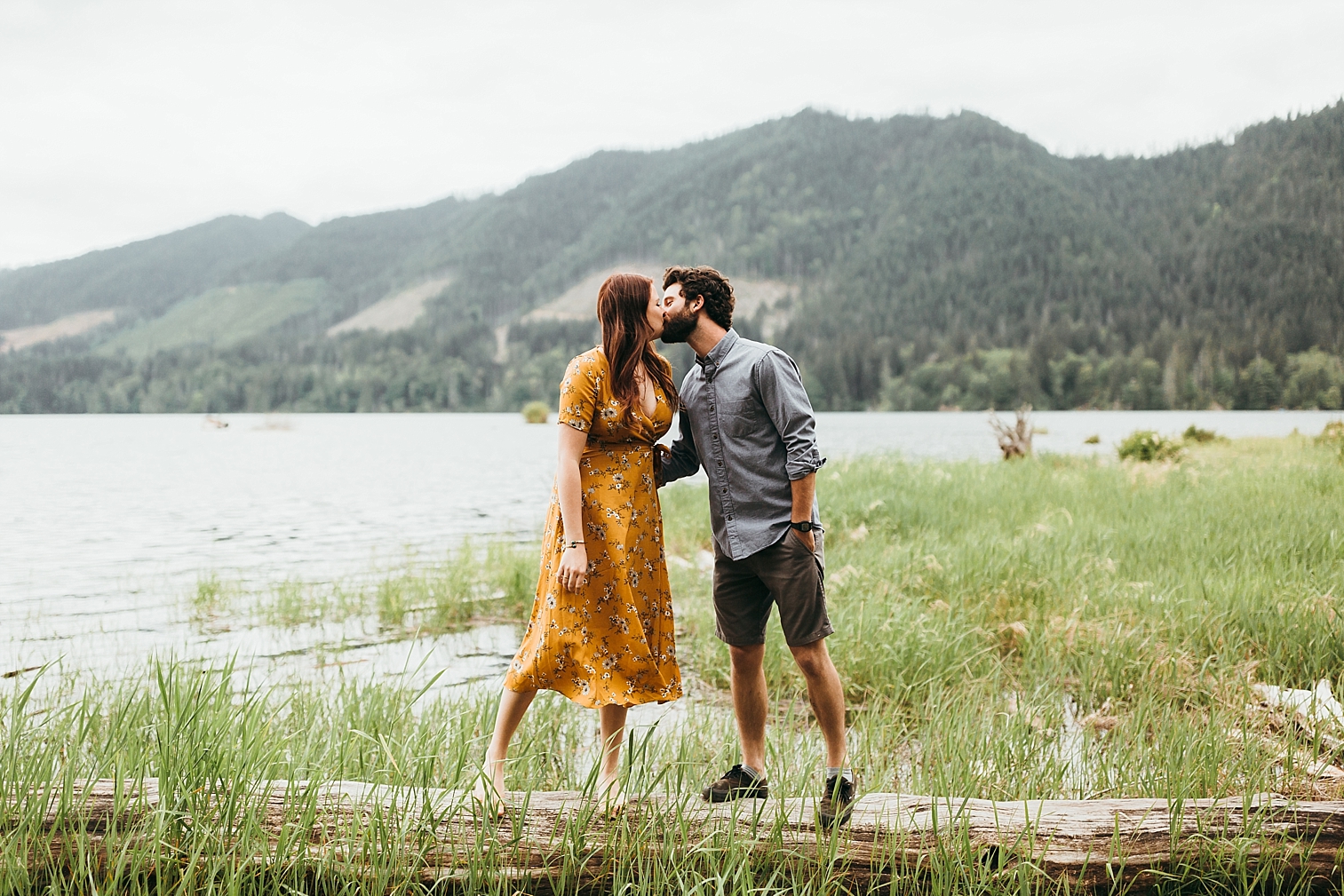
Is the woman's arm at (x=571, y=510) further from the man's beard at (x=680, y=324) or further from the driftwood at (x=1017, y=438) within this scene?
the driftwood at (x=1017, y=438)

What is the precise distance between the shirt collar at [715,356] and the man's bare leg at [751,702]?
→ 123 centimetres

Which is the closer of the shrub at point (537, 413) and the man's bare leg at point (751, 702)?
the man's bare leg at point (751, 702)

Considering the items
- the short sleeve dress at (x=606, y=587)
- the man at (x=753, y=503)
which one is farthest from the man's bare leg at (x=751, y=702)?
the short sleeve dress at (x=606, y=587)

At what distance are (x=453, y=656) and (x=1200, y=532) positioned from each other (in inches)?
315

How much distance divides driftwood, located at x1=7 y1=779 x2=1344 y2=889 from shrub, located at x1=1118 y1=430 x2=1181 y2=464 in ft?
64.7

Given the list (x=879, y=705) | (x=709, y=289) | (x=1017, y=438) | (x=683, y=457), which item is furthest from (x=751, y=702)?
(x=1017, y=438)

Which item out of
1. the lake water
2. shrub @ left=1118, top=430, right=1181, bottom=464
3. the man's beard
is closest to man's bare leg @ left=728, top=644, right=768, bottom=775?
the man's beard

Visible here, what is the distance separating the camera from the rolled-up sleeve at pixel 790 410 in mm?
3406

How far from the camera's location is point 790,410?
3438 millimetres

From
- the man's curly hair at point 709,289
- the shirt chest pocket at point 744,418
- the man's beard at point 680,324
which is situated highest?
the man's curly hair at point 709,289

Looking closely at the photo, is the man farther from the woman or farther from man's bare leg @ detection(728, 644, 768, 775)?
the woman

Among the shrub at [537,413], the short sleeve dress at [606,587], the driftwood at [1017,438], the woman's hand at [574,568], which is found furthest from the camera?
the shrub at [537,413]

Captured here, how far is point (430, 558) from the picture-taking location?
13.3 metres

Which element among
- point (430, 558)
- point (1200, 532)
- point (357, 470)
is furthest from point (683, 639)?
point (357, 470)
